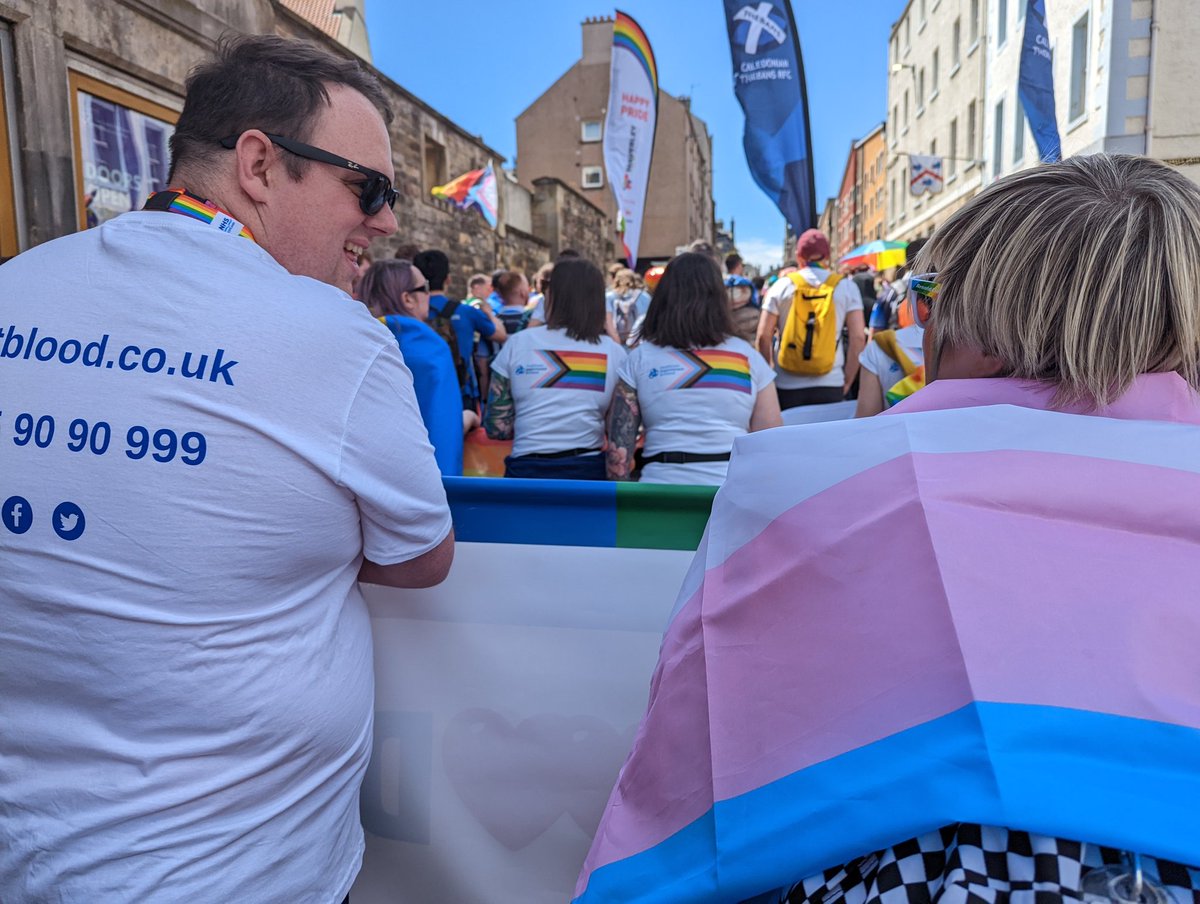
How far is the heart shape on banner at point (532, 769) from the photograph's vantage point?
73.7 inches

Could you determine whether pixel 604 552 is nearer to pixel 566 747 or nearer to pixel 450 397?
pixel 566 747

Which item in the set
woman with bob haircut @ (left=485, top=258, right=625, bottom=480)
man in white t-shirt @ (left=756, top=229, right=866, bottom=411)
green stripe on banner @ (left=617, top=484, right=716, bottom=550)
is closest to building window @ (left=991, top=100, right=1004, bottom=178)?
man in white t-shirt @ (left=756, top=229, right=866, bottom=411)

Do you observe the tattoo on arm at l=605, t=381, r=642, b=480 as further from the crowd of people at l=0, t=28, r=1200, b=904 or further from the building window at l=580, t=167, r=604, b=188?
the building window at l=580, t=167, r=604, b=188

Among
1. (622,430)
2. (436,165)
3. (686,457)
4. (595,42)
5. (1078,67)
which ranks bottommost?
(686,457)

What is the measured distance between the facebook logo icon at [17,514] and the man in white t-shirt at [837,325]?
5294 millimetres

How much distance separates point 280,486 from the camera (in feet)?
3.78

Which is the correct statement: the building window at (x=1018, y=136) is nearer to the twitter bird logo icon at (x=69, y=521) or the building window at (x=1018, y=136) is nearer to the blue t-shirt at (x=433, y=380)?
the blue t-shirt at (x=433, y=380)

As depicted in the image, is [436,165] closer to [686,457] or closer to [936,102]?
[686,457]

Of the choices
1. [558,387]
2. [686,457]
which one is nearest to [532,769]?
[686,457]

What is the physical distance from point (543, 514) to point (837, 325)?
4.32m

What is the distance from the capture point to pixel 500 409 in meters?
4.23

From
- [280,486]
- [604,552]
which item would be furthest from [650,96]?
[280,486]

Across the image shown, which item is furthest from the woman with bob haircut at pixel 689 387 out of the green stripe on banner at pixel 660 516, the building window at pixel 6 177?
the building window at pixel 6 177

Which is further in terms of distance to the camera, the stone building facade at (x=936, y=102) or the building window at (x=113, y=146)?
the stone building facade at (x=936, y=102)
